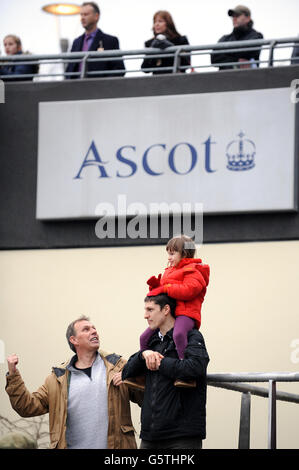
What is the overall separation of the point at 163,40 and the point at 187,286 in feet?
20.5

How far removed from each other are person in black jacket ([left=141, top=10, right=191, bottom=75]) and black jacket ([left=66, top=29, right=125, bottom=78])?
0.39m

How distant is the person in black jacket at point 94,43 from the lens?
1315 cm

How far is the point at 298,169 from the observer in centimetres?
1262

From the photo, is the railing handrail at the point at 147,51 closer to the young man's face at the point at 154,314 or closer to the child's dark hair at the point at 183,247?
the child's dark hair at the point at 183,247

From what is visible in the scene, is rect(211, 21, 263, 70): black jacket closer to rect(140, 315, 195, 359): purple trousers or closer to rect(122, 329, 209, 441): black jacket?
rect(140, 315, 195, 359): purple trousers

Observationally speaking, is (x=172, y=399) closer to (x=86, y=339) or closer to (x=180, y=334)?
(x=180, y=334)

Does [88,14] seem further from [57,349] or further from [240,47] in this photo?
[57,349]

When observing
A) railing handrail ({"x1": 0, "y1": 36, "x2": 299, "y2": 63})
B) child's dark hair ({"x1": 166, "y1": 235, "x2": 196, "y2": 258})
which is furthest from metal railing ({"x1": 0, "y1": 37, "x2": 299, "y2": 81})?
child's dark hair ({"x1": 166, "y1": 235, "x2": 196, "y2": 258})

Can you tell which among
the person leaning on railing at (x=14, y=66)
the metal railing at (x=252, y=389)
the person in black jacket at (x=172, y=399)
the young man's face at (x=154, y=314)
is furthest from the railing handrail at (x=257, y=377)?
the person leaning on railing at (x=14, y=66)

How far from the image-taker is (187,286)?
24.0 ft

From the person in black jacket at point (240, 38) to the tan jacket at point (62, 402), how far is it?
624 centimetres
